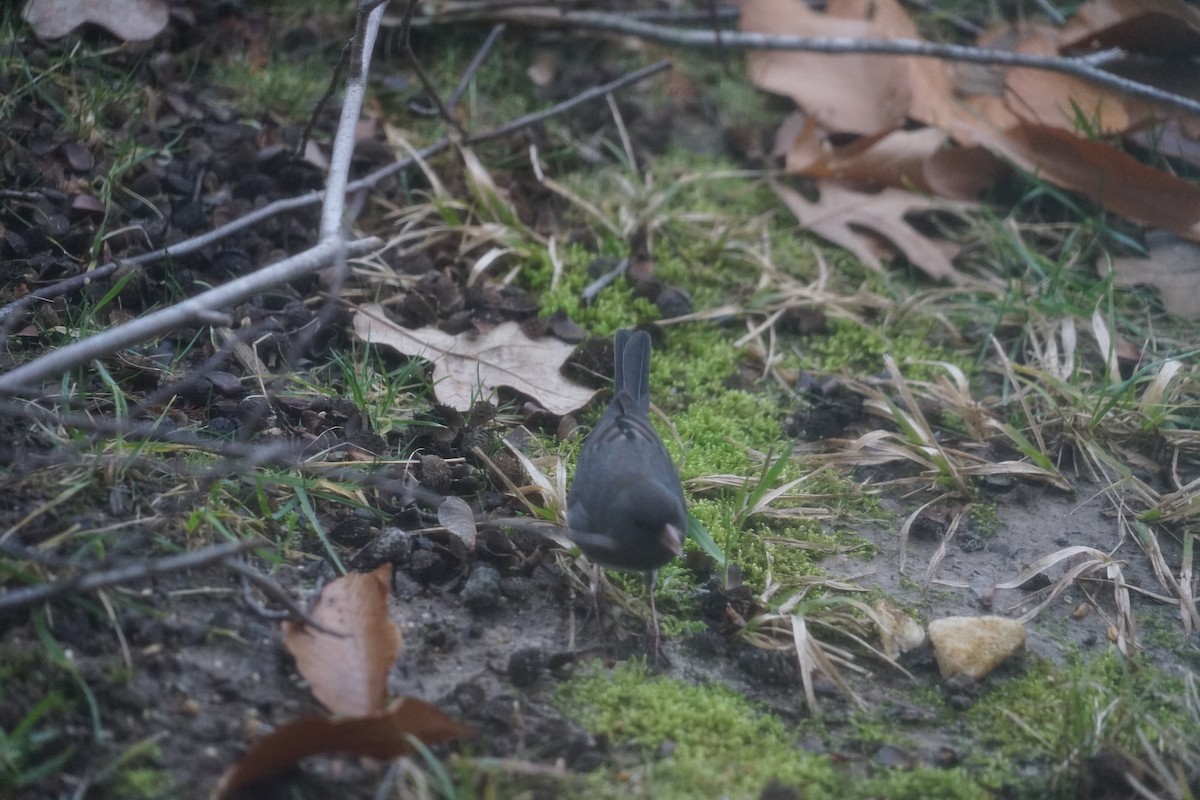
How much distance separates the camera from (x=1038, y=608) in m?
2.99

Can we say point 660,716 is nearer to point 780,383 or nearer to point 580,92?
point 780,383

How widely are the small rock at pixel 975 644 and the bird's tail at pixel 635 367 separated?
123cm

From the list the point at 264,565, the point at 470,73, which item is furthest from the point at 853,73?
the point at 264,565

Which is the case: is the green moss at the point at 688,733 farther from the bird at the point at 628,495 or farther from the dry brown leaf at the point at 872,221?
the dry brown leaf at the point at 872,221

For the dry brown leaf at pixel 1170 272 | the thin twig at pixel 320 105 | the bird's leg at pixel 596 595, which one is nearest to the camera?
the bird's leg at pixel 596 595

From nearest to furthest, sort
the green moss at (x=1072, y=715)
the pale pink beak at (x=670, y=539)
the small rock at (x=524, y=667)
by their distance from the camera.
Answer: the green moss at (x=1072, y=715)
the small rock at (x=524, y=667)
the pale pink beak at (x=670, y=539)

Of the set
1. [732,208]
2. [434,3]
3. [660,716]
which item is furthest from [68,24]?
[660,716]

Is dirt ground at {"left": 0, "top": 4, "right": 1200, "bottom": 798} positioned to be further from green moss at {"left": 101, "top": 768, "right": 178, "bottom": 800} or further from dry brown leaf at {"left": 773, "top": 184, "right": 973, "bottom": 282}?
dry brown leaf at {"left": 773, "top": 184, "right": 973, "bottom": 282}

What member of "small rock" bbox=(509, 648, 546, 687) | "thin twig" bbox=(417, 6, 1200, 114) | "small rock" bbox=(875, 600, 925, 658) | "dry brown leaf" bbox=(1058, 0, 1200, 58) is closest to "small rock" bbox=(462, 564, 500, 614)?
"small rock" bbox=(509, 648, 546, 687)

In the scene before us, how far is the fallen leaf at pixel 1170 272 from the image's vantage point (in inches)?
162

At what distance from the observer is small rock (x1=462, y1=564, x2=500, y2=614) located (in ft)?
9.00

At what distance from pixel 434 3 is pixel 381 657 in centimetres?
378

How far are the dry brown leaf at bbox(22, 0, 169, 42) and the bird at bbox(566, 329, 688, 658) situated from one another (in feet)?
8.64

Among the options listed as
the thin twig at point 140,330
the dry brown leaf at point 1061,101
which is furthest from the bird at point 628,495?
the dry brown leaf at point 1061,101
